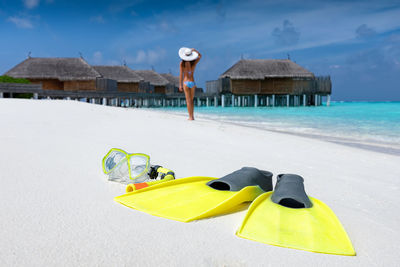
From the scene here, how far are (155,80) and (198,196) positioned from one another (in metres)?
44.4

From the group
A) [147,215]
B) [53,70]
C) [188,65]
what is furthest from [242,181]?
[53,70]

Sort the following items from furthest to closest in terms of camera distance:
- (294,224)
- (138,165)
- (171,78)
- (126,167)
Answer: (171,78) < (138,165) < (126,167) < (294,224)

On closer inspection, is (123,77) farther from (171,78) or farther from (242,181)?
(242,181)

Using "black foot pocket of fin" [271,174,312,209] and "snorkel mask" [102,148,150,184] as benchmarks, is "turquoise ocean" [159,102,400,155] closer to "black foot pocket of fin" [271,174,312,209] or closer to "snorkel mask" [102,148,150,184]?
"black foot pocket of fin" [271,174,312,209]

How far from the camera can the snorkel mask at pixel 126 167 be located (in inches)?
93.6

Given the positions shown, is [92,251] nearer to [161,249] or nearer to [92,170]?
[161,249]

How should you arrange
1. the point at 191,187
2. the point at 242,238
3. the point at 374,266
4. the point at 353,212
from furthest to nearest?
1. the point at 191,187
2. the point at 353,212
3. the point at 242,238
4. the point at 374,266

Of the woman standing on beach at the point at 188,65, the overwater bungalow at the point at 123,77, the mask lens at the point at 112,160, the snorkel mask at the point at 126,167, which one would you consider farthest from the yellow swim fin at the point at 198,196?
the overwater bungalow at the point at 123,77

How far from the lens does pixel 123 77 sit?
36.1 meters

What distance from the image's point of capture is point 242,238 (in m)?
1.46

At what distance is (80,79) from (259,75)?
1809 centimetres

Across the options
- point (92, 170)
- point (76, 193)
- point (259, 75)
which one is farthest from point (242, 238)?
point (259, 75)

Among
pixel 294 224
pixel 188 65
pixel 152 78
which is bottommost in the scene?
pixel 294 224

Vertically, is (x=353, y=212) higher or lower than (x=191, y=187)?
lower
